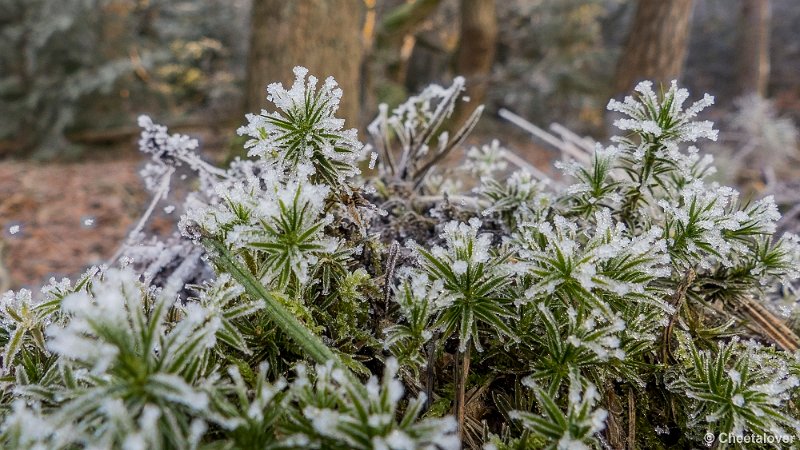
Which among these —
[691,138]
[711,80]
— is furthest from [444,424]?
[711,80]

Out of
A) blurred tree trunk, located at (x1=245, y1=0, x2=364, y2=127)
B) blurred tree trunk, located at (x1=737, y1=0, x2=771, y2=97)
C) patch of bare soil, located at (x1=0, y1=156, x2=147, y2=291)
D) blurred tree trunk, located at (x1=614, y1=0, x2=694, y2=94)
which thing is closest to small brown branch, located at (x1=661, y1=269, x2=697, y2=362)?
blurred tree trunk, located at (x1=245, y1=0, x2=364, y2=127)

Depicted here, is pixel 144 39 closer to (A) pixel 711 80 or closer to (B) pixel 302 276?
(B) pixel 302 276

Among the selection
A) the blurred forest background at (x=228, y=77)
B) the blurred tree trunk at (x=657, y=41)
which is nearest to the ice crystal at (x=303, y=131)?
the blurred forest background at (x=228, y=77)

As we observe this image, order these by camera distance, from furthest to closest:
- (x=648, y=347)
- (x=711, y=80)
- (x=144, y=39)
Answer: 1. (x=711, y=80)
2. (x=144, y=39)
3. (x=648, y=347)

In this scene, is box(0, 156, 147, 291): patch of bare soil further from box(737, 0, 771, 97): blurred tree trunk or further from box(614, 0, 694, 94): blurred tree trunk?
box(737, 0, 771, 97): blurred tree trunk

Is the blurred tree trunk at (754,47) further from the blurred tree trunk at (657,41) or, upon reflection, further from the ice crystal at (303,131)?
the ice crystal at (303,131)

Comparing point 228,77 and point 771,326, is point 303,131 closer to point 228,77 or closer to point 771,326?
point 771,326
